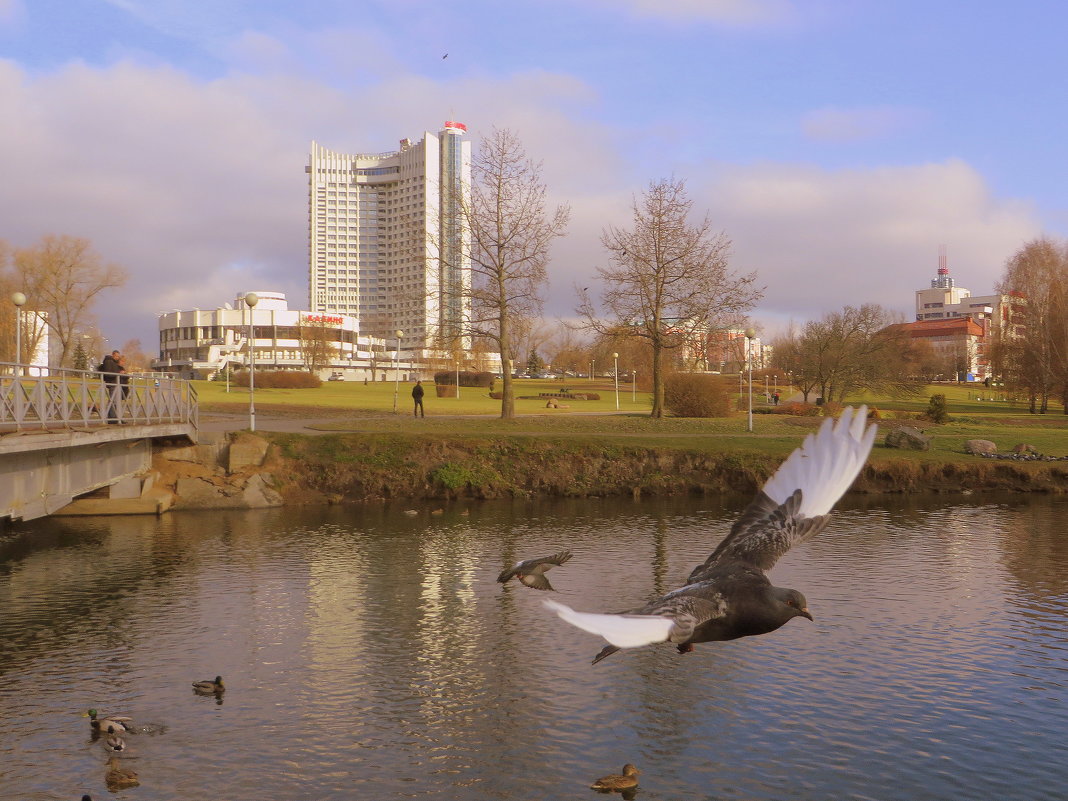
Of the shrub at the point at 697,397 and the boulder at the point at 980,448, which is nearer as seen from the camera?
the boulder at the point at 980,448

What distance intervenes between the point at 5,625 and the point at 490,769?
38.1 ft

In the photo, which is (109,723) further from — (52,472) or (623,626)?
(52,472)

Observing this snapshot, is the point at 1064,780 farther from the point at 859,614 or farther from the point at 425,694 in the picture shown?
the point at 425,694

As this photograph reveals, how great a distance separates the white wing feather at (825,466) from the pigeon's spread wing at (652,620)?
190 cm

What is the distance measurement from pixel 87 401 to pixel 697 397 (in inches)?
1434

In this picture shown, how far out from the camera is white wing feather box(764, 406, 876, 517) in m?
7.61

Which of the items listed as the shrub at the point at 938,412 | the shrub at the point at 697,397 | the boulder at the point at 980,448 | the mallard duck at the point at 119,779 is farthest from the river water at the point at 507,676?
the shrub at the point at 697,397

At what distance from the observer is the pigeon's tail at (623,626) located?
4.64 m

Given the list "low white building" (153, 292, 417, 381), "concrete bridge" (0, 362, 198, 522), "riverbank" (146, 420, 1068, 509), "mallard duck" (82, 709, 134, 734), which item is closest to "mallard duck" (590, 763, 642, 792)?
"mallard duck" (82, 709, 134, 734)

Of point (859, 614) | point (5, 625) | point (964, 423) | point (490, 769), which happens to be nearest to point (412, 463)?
point (5, 625)

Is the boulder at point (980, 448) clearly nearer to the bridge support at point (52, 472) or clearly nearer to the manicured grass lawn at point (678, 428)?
the manicured grass lawn at point (678, 428)

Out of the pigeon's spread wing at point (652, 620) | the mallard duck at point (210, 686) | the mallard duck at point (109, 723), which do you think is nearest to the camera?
the pigeon's spread wing at point (652, 620)

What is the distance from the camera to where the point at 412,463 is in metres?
34.7

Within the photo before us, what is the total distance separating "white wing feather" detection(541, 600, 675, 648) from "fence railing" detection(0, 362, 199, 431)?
1457 cm
